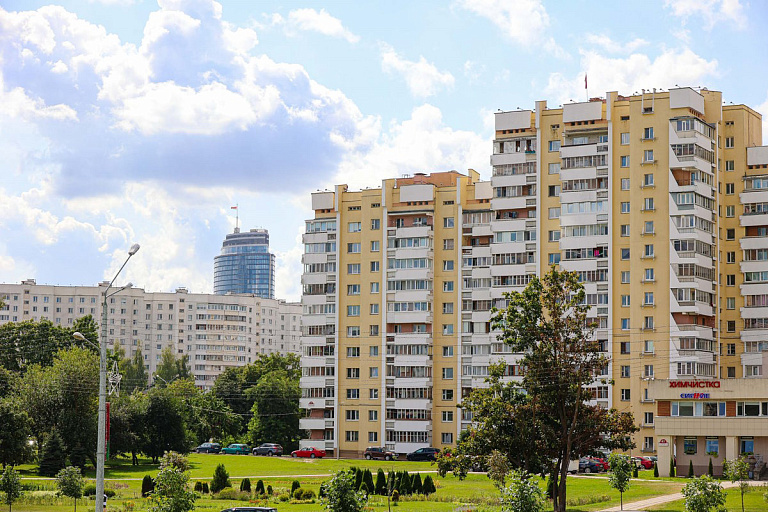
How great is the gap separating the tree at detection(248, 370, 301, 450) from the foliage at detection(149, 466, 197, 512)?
330 ft

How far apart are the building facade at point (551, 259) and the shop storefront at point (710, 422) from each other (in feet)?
49.5

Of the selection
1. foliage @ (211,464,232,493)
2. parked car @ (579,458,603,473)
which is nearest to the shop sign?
parked car @ (579,458,603,473)

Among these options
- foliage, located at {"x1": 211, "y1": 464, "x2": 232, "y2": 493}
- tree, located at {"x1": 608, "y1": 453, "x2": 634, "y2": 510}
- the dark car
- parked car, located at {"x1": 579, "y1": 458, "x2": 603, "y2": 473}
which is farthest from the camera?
the dark car

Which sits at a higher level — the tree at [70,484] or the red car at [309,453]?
the tree at [70,484]

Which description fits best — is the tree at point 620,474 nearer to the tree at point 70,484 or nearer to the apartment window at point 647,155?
the tree at point 70,484

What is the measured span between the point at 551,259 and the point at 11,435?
212ft

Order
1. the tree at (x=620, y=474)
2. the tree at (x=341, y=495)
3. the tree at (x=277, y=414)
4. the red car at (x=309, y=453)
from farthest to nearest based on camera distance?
the tree at (x=277, y=414)
the red car at (x=309, y=453)
the tree at (x=620, y=474)
the tree at (x=341, y=495)

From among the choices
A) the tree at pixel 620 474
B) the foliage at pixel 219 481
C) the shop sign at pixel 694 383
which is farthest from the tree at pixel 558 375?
the shop sign at pixel 694 383

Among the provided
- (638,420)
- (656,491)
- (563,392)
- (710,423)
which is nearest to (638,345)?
(638,420)

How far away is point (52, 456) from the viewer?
322 feet

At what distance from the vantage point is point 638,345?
11306 centimetres

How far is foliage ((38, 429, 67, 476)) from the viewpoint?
98.1 meters

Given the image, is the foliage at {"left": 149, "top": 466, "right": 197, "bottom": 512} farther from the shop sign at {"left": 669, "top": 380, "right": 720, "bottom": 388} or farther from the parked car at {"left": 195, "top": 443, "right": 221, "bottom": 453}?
the parked car at {"left": 195, "top": 443, "right": 221, "bottom": 453}

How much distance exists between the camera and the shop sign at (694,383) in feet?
308
